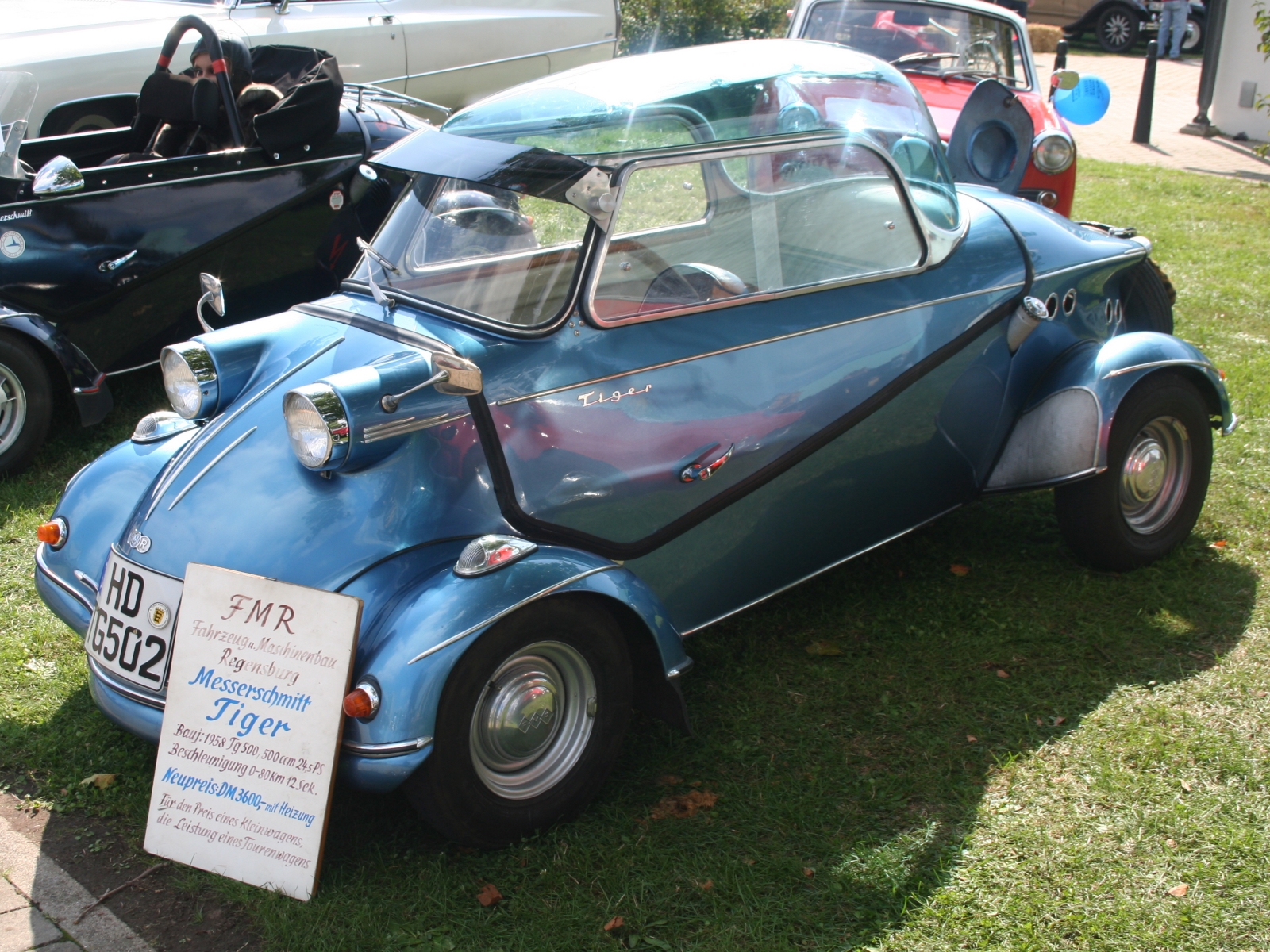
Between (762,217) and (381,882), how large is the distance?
2.33 m

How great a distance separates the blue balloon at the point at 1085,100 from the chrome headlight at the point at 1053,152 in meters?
0.99

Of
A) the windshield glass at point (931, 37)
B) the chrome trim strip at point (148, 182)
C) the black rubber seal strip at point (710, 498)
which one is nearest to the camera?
the black rubber seal strip at point (710, 498)

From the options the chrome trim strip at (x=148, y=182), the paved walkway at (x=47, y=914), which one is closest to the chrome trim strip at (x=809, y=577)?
the paved walkway at (x=47, y=914)

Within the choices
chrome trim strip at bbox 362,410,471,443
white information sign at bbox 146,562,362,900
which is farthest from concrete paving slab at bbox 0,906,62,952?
chrome trim strip at bbox 362,410,471,443

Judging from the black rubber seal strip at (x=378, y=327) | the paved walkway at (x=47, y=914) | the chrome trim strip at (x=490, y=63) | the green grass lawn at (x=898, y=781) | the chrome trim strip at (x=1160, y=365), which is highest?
the chrome trim strip at (x=490, y=63)

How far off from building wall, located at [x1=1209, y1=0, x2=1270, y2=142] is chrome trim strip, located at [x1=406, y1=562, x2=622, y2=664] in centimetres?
1335

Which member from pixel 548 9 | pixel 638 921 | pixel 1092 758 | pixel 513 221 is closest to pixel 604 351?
pixel 513 221

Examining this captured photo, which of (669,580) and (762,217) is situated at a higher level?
(762,217)

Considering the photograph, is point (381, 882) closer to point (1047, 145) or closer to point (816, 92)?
point (816, 92)

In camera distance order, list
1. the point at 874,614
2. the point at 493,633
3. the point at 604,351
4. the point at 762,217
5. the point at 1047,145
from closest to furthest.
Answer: the point at 493,633, the point at 604,351, the point at 762,217, the point at 874,614, the point at 1047,145

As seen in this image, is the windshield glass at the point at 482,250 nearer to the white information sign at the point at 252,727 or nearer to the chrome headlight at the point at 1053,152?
the white information sign at the point at 252,727

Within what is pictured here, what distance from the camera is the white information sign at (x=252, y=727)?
8.89 feet

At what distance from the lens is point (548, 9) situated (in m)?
10.5

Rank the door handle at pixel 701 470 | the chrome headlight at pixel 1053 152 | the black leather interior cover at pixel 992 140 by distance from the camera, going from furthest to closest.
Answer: the chrome headlight at pixel 1053 152, the black leather interior cover at pixel 992 140, the door handle at pixel 701 470
